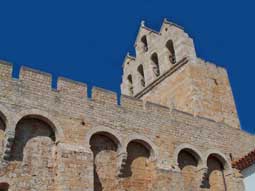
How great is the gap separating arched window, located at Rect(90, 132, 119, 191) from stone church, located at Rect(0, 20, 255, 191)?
3cm

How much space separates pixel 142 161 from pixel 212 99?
5.84 meters

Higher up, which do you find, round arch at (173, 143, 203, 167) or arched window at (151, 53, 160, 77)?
arched window at (151, 53, 160, 77)

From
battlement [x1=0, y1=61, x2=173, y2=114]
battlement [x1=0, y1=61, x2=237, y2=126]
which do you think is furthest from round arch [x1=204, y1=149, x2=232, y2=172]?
battlement [x1=0, y1=61, x2=173, y2=114]

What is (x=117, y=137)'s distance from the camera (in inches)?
510

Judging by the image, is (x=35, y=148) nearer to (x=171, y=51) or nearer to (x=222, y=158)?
(x=222, y=158)

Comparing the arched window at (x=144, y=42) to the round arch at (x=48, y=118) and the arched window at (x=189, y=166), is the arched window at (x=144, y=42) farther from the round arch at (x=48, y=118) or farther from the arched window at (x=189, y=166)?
the round arch at (x=48, y=118)

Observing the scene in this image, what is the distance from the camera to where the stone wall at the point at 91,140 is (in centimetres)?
1117

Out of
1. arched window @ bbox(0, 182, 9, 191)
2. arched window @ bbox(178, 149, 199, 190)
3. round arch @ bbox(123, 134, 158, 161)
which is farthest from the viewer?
arched window @ bbox(178, 149, 199, 190)

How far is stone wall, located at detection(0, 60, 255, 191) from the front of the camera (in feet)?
36.7

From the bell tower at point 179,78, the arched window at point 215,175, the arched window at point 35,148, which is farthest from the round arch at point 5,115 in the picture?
the bell tower at point 179,78

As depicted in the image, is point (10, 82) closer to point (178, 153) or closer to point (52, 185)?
point (52, 185)

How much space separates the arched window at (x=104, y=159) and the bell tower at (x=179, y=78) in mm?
5300

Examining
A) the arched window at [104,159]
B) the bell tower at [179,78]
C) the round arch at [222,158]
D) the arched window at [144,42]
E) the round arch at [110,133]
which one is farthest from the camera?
the arched window at [144,42]

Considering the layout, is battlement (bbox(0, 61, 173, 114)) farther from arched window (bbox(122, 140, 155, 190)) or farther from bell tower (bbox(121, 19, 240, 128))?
bell tower (bbox(121, 19, 240, 128))
